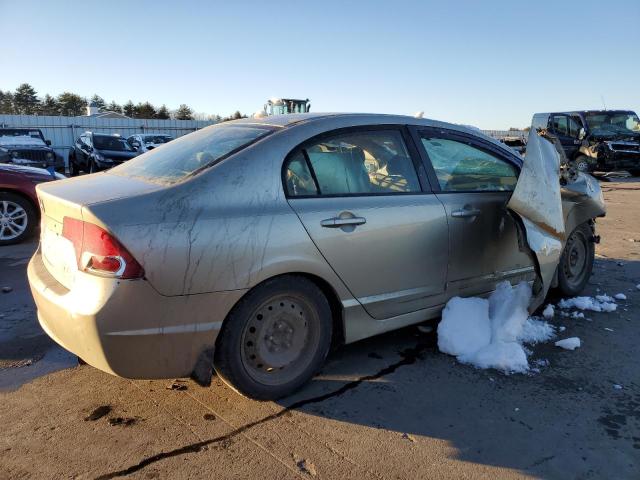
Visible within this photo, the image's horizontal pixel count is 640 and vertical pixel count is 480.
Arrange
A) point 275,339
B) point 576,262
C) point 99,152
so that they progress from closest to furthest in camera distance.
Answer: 1. point 275,339
2. point 576,262
3. point 99,152

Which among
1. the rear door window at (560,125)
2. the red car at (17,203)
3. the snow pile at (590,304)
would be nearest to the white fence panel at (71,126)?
the rear door window at (560,125)

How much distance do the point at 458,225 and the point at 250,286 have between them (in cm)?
165

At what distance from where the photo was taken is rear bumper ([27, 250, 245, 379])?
98.2 inches

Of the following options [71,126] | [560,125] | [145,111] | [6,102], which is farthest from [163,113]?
[560,125]

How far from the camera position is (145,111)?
64.1m

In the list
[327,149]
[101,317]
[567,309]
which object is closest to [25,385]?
[101,317]

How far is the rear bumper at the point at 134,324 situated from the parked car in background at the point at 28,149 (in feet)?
Result: 39.8

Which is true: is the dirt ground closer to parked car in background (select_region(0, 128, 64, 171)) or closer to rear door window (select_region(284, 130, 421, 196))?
rear door window (select_region(284, 130, 421, 196))

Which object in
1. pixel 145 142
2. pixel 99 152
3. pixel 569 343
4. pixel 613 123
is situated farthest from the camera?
pixel 145 142

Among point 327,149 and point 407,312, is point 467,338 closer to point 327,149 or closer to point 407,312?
point 407,312

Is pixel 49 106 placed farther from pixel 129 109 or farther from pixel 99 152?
pixel 99 152

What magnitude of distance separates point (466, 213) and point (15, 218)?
6247 mm

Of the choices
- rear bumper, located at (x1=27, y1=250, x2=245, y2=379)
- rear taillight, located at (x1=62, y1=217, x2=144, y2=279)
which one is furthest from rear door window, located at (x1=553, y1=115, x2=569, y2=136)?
rear taillight, located at (x1=62, y1=217, x2=144, y2=279)

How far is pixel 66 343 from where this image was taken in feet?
9.01
